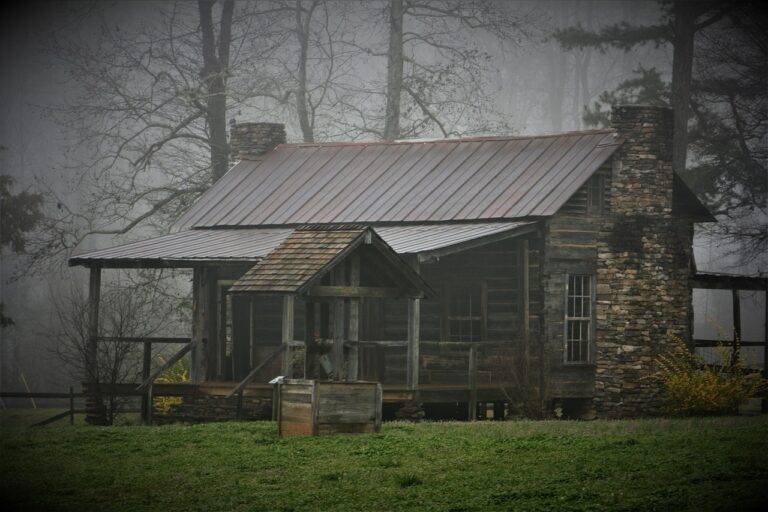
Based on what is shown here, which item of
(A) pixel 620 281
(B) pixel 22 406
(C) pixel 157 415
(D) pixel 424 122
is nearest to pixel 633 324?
(A) pixel 620 281

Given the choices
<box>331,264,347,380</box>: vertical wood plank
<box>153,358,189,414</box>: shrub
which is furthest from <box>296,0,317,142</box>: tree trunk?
<box>331,264,347,380</box>: vertical wood plank

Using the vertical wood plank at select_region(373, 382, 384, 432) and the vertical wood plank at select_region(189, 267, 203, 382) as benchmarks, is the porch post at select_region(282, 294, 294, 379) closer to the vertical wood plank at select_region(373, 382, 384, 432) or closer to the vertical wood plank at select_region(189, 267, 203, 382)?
the vertical wood plank at select_region(373, 382, 384, 432)

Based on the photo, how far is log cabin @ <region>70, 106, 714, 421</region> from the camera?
22.8 m

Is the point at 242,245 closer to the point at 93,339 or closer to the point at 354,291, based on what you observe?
the point at 93,339

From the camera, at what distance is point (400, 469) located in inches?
571

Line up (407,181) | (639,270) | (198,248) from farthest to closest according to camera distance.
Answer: (407,181) → (198,248) → (639,270)

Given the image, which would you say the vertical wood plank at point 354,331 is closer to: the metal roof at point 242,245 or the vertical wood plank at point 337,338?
the vertical wood plank at point 337,338

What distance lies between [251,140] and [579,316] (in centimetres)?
1025

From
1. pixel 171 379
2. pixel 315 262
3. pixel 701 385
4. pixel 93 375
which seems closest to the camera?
pixel 315 262

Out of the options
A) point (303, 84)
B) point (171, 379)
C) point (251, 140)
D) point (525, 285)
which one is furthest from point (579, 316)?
point (303, 84)

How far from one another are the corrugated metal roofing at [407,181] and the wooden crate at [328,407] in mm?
7799

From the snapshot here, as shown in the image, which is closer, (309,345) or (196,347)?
(309,345)

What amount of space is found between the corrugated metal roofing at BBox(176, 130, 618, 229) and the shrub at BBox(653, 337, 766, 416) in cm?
364

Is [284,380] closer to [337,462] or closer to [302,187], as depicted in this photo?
[337,462]
